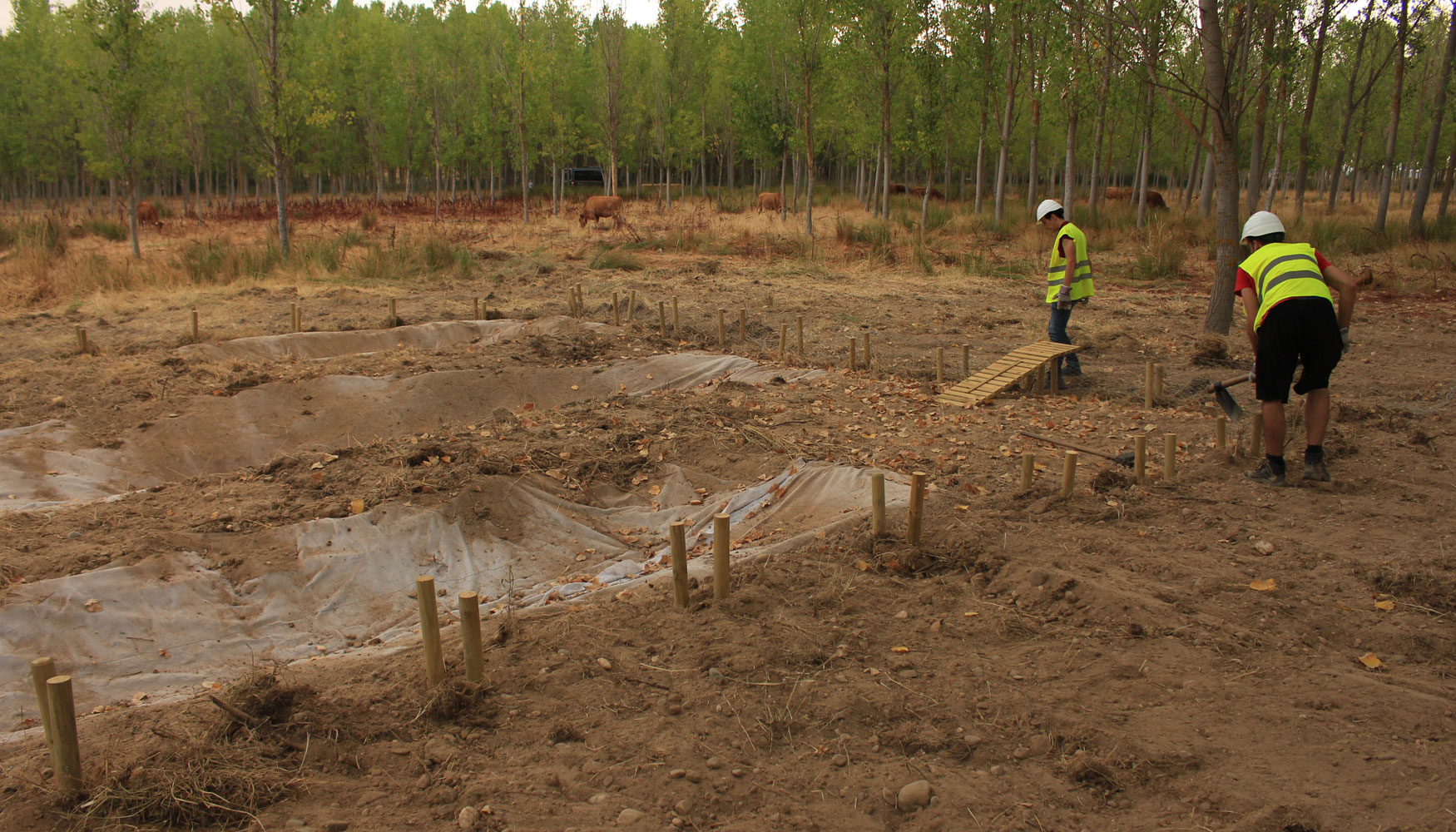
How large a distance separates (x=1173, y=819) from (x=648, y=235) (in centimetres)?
1992

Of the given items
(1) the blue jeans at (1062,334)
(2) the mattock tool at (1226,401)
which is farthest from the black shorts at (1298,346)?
(1) the blue jeans at (1062,334)

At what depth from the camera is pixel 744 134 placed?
31.4m

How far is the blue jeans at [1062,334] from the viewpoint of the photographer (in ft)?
25.4

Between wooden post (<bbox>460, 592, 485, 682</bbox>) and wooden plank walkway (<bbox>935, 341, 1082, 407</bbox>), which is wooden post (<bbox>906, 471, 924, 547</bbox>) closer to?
wooden post (<bbox>460, 592, 485, 682</bbox>)

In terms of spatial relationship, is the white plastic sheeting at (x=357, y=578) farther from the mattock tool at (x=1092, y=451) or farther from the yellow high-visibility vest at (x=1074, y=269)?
the yellow high-visibility vest at (x=1074, y=269)

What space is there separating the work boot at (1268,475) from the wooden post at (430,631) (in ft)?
14.5

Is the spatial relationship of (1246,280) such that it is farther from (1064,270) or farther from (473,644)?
(473,644)

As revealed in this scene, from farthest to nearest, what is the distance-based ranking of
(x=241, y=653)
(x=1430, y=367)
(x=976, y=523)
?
(x=1430, y=367)
(x=976, y=523)
(x=241, y=653)

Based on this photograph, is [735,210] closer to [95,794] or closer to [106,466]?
[106,466]

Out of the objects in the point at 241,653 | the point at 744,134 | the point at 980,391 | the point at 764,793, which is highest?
the point at 744,134

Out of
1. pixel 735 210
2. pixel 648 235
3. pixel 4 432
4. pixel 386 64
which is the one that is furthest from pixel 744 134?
pixel 4 432

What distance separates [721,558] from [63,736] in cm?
223

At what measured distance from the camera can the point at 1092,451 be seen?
5621mm

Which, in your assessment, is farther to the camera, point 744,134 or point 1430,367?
point 744,134
